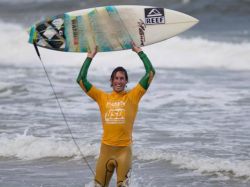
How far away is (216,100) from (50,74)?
241 inches

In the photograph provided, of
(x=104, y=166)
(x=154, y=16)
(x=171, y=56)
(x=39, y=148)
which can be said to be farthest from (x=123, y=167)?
(x=171, y=56)

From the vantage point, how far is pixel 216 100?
47.1 feet

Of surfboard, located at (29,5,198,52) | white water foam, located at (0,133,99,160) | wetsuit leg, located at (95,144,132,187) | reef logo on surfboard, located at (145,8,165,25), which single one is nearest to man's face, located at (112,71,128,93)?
wetsuit leg, located at (95,144,132,187)

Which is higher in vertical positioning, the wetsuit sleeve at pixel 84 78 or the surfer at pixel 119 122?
the wetsuit sleeve at pixel 84 78

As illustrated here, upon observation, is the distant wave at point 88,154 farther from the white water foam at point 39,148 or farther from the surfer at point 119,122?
the surfer at point 119,122

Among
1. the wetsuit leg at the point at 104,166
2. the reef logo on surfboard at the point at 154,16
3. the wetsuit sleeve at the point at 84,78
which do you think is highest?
the reef logo on surfboard at the point at 154,16

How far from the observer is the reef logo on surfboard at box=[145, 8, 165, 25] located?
8188mm

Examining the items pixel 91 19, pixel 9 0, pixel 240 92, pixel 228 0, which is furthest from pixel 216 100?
pixel 9 0

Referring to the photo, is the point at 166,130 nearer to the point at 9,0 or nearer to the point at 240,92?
the point at 240,92

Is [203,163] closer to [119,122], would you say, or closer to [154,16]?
[154,16]

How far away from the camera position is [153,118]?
12.8 metres

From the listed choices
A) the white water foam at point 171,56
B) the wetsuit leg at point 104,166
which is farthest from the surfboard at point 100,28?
the white water foam at point 171,56

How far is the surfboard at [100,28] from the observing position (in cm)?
796

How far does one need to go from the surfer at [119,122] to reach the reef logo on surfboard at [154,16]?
1.47 meters
